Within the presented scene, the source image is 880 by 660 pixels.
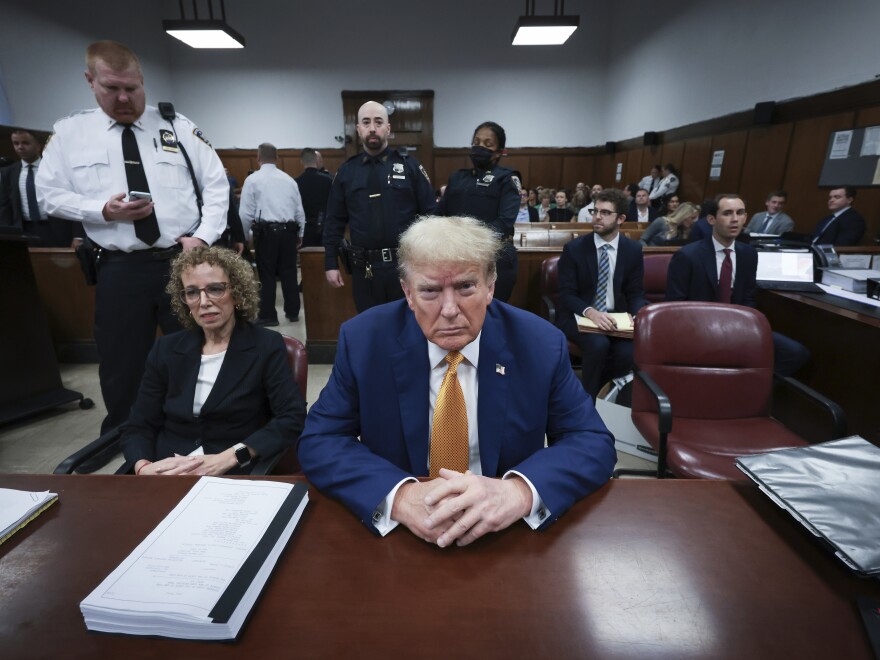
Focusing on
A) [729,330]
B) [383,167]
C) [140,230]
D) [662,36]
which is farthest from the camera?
[662,36]

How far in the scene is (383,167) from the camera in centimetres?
297

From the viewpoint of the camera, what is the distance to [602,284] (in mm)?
3062

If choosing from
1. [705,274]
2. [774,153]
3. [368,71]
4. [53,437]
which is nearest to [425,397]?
[705,274]

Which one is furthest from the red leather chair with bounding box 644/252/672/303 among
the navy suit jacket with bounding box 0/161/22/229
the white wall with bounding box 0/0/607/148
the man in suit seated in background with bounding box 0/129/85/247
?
the white wall with bounding box 0/0/607/148

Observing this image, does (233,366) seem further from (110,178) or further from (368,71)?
(368,71)

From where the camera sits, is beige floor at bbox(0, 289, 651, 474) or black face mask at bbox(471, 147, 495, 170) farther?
black face mask at bbox(471, 147, 495, 170)

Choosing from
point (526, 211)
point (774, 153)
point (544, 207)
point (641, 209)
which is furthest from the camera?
point (544, 207)

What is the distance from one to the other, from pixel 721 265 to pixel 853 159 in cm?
359

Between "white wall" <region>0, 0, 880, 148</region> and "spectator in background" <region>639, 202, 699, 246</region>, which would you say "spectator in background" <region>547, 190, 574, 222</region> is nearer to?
"white wall" <region>0, 0, 880, 148</region>

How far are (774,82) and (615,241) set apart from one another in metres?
4.82

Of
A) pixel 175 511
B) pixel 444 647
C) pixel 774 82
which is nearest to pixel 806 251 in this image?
pixel 444 647

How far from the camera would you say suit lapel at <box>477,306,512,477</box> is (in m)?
1.14

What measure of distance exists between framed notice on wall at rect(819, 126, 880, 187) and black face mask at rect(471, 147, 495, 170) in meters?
4.19

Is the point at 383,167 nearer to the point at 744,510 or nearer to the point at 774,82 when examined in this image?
the point at 744,510
